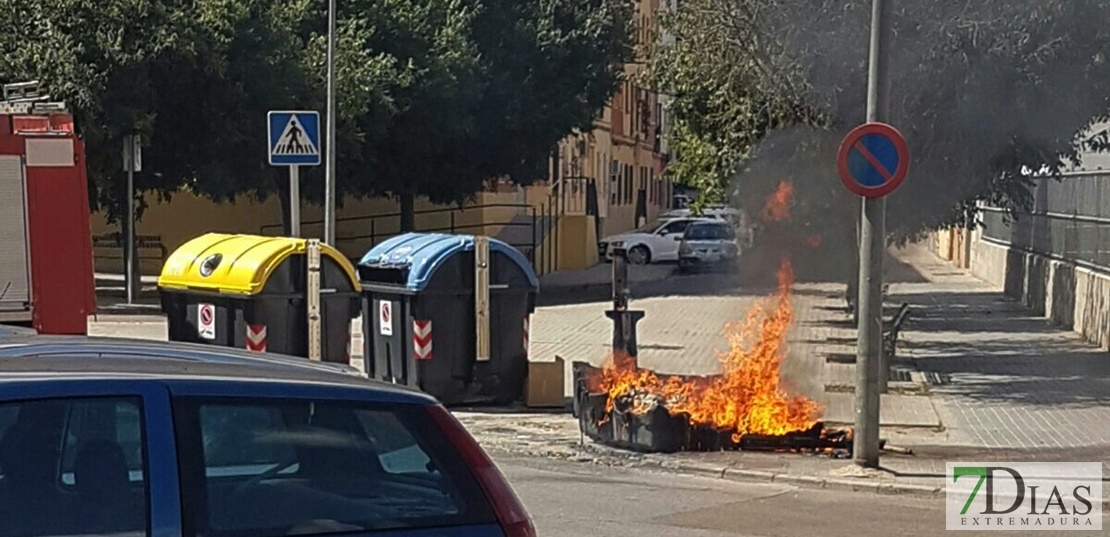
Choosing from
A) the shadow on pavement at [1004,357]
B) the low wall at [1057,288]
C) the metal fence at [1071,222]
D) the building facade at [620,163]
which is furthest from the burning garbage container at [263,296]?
the building facade at [620,163]

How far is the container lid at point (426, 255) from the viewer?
45.6 ft

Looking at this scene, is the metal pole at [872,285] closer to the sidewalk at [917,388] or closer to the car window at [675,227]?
the sidewalk at [917,388]

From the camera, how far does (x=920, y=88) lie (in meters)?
14.9

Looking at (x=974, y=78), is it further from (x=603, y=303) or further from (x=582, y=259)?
(x=582, y=259)

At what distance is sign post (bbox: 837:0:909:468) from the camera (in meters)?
10.7

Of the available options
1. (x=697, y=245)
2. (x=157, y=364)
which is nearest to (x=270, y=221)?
(x=697, y=245)

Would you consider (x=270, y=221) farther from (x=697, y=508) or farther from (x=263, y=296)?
(x=697, y=508)

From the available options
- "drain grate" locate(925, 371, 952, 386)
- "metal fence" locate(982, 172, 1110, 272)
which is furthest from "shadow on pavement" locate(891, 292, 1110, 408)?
"metal fence" locate(982, 172, 1110, 272)

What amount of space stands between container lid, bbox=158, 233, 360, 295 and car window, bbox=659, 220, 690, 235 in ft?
97.8

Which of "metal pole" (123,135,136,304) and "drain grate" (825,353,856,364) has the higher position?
"metal pole" (123,135,136,304)

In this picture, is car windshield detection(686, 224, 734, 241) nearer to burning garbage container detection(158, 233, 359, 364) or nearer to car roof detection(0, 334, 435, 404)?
burning garbage container detection(158, 233, 359, 364)

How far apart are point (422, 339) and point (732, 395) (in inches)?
127

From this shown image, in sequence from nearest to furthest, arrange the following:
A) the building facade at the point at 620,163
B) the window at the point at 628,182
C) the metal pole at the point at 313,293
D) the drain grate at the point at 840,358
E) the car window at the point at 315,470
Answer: the car window at the point at 315,470, the metal pole at the point at 313,293, the drain grate at the point at 840,358, the building facade at the point at 620,163, the window at the point at 628,182

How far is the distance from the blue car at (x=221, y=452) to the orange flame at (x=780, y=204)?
11938 millimetres
